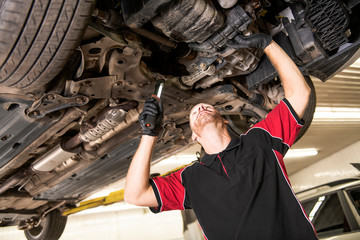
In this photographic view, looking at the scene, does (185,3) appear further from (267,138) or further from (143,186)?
(143,186)

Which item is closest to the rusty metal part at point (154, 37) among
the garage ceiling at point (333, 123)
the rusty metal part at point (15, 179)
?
the rusty metal part at point (15, 179)

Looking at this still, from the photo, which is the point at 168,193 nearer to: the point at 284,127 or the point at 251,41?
the point at 284,127

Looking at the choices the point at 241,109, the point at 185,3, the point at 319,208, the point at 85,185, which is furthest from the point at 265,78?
the point at 319,208

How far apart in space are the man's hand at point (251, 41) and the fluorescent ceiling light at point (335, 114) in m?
5.58

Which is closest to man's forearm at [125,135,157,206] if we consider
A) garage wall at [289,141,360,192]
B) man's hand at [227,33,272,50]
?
man's hand at [227,33,272,50]

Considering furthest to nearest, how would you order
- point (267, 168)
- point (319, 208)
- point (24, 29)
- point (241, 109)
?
point (319, 208), point (241, 109), point (267, 168), point (24, 29)

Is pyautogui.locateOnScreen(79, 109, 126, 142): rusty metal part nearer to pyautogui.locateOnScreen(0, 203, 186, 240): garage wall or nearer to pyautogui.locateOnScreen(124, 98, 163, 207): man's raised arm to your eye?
pyautogui.locateOnScreen(124, 98, 163, 207): man's raised arm

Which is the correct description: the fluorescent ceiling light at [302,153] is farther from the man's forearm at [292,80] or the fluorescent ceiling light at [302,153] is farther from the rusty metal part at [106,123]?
the rusty metal part at [106,123]

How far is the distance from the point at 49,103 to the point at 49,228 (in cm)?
278

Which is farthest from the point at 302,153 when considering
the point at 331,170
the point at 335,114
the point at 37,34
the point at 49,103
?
the point at 37,34

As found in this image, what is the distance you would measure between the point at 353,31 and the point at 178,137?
4.70 feet

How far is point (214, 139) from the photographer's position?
1446 mm

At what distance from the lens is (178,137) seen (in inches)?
90.7

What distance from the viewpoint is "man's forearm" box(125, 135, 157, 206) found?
1.30m
